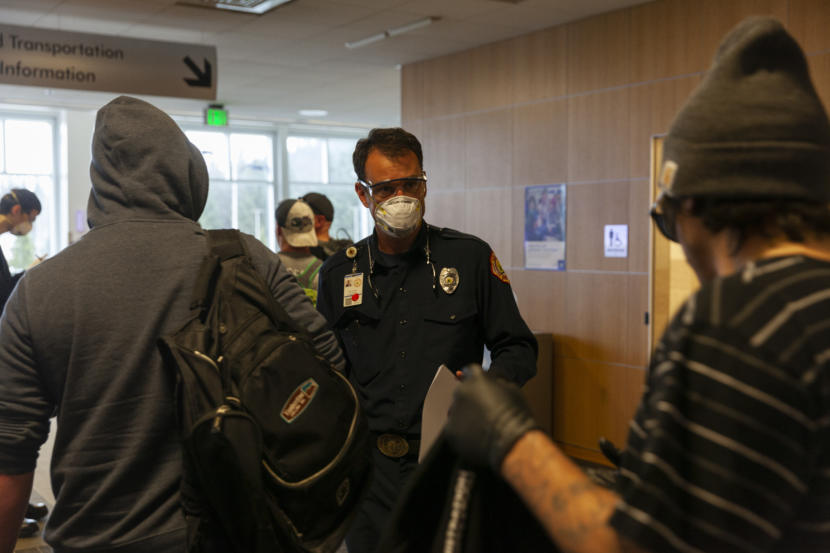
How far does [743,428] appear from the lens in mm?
798

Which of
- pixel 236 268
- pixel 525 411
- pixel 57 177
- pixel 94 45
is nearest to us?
pixel 525 411

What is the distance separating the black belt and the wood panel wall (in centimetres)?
380

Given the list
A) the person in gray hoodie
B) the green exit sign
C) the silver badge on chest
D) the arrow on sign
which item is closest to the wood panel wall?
the arrow on sign

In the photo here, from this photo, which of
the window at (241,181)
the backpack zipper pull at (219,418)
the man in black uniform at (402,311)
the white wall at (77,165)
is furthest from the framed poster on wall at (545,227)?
the window at (241,181)

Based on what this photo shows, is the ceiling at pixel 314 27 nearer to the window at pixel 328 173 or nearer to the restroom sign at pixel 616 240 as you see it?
the restroom sign at pixel 616 240

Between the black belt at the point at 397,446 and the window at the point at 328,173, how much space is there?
11558mm

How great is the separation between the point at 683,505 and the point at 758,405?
121 millimetres

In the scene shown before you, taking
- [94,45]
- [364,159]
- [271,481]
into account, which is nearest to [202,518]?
[271,481]

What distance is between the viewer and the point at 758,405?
0.80m

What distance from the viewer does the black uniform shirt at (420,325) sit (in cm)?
215

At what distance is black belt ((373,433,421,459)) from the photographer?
2.10 meters

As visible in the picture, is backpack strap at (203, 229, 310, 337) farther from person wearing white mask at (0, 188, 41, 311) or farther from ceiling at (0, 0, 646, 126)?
ceiling at (0, 0, 646, 126)

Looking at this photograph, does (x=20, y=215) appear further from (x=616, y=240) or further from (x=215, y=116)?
(x=215, y=116)

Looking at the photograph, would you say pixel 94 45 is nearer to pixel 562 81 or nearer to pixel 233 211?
pixel 562 81
